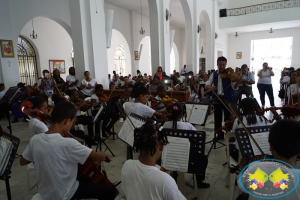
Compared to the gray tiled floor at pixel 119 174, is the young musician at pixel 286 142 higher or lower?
higher

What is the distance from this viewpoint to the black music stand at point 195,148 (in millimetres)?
1739

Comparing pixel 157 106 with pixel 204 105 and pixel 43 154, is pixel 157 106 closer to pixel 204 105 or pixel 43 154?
pixel 204 105

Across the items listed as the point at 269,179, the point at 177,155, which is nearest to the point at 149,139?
the point at 177,155

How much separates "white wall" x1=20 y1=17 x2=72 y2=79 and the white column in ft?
18.9

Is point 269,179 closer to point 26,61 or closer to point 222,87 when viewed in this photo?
point 222,87

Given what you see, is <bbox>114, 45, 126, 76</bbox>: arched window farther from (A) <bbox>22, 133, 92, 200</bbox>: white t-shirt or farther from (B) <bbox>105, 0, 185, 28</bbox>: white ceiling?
(A) <bbox>22, 133, 92, 200</bbox>: white t-shirt

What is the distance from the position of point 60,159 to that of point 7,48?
724cm

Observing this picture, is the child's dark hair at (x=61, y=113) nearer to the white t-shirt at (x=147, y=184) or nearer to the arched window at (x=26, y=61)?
the white t-shirt at (x=147, y=184)

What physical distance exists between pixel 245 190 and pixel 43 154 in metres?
1.36

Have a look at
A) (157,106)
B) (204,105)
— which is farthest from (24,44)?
(204,105)

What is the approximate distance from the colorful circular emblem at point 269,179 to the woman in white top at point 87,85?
4773 mm

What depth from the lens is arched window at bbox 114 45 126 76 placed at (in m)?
14.6

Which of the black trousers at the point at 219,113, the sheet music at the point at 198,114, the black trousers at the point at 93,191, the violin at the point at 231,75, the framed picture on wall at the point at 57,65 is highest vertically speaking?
the framed picture on wall at the point at 57,65

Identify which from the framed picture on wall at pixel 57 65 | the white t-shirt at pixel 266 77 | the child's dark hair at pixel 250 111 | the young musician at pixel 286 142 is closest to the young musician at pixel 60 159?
the young musician at pixel 286 142
